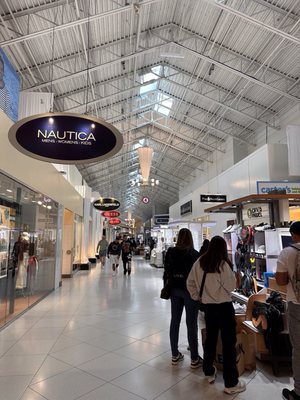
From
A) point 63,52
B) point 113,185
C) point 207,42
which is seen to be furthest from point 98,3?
point 113,185

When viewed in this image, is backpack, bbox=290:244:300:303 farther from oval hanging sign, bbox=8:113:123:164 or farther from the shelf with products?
oval hanging sign, bbox=8:113:123:164

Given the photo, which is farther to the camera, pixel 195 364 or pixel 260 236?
pixel 260 236

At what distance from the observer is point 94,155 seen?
370 cm

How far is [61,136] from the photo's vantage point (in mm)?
3547

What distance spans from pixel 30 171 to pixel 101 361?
147 inches

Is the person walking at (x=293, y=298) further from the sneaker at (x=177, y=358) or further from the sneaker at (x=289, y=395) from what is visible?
the sneaker at (x=177, y=358)

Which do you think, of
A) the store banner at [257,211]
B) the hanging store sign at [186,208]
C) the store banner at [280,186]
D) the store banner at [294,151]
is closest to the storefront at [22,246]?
the store banner at [257,211]

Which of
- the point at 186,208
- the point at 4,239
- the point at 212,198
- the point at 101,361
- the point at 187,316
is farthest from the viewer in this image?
the point at 186,208

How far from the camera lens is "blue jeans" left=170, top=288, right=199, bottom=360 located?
3117 mm

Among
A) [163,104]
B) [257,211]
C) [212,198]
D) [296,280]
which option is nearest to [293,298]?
[296,280]

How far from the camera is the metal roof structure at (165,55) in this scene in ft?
22.7

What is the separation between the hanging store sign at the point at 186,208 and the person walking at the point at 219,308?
51.9 ft

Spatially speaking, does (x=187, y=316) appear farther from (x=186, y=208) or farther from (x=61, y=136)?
Result: (x=186, y=208)

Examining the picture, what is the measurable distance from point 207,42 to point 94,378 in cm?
951
